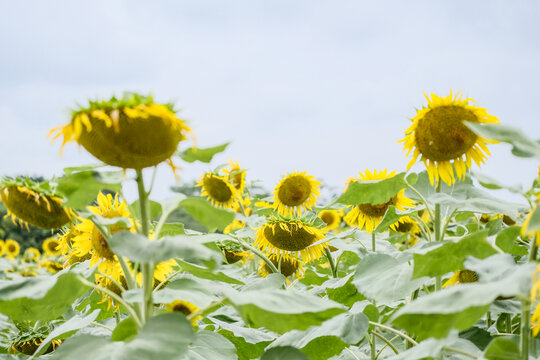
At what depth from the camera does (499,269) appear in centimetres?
99

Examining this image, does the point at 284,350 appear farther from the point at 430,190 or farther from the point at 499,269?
the point at 430,190

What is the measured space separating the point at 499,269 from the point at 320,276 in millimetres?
1799

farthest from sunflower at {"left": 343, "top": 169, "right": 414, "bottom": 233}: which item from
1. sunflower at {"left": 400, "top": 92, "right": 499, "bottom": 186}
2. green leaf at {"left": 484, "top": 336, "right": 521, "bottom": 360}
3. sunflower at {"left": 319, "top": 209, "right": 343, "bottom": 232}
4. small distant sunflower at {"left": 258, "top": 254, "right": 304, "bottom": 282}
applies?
sunflower at {"left": 319, "top": 209, "right": 343, "bottom": 232}

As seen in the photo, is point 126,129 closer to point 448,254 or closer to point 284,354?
point 284,354

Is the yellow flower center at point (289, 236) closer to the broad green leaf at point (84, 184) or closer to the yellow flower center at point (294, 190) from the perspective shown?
the yellow flower center at point (294, 190)

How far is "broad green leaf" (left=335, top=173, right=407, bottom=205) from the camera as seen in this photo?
5.44ft

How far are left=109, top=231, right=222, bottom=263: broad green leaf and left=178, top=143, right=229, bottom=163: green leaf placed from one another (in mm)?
253

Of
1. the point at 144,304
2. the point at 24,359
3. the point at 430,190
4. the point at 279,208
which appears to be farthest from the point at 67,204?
the point at 279,208

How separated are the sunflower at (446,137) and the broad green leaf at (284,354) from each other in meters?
0.90

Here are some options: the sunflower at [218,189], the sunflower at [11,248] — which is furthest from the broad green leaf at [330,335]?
the sunflower at [11,248]

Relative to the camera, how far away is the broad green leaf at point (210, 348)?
1.36 meters

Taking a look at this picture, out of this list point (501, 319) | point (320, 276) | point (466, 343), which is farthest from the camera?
point (320, 276)

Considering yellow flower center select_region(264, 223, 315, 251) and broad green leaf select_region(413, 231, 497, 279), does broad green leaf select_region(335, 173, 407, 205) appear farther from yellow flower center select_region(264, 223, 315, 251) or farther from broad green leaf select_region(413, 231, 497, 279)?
yellow flower center select_region(264, 223, 315, 251)

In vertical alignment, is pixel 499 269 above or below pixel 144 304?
above
